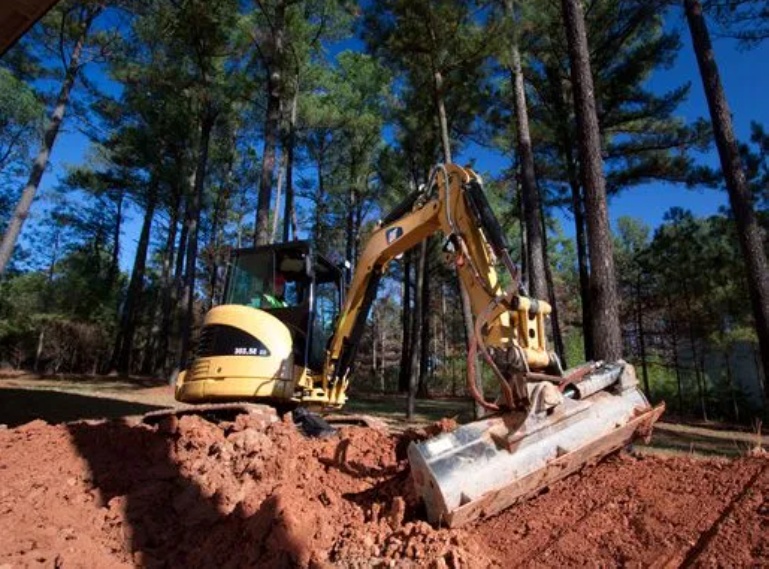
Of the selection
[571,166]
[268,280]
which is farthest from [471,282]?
[571,166]

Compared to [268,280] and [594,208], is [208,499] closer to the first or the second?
[268,280]

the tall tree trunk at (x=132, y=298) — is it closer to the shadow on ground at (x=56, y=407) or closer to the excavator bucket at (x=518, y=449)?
the shadow on ground at (x=56, y=407)

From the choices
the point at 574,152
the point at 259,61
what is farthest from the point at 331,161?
the point at 574,152

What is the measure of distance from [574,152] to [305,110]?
9467 millimetres

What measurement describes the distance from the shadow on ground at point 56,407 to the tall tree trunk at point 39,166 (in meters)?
3.37

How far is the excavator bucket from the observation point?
351cm

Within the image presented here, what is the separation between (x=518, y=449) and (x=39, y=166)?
15331 millimetres

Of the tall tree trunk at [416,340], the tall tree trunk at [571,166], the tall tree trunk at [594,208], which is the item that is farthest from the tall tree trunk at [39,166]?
the tall tree trunk at [594,208]

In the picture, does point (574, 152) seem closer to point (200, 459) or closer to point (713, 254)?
point (713, 254)

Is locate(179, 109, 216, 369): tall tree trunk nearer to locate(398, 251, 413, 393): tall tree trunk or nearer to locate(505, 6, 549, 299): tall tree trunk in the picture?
locate(398, 251, 413, 393): tall tree trunk

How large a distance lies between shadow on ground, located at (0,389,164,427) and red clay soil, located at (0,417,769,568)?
18.7 ft

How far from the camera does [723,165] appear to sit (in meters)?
9.59

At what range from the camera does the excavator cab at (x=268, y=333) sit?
6.16 metres

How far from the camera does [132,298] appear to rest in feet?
79.5
